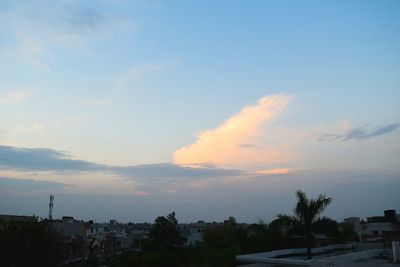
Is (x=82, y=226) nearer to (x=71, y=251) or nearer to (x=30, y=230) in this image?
(x=71, y=251)

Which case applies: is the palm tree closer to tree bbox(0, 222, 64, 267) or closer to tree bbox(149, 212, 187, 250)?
tree bbox(0, 222, 64, 267)

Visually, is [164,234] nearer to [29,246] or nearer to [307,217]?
[29,246]

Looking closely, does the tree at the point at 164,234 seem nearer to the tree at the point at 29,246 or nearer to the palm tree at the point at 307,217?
the tree at the point at 29,246

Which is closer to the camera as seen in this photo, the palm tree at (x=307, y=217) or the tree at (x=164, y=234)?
the palm tree at (x=307, y=217)

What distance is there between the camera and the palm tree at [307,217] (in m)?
21.7

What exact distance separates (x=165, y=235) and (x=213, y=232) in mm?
5223

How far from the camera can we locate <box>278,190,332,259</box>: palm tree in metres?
21.7

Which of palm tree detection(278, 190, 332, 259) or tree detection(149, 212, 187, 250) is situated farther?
tree detection(149, 212, 187, 250)

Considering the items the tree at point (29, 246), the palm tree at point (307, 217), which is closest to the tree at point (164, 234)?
the tree at point (29, 246)

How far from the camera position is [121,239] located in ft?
264

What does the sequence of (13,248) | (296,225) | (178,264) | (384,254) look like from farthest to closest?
(178,264)
(13,248)
(296,225)
(384,254)

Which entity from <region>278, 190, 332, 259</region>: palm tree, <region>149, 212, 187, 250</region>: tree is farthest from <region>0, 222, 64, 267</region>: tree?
<region>149, 212, 187, 250</region>: tree

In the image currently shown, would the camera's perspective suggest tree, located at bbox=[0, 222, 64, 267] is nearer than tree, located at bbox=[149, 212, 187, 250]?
Yes

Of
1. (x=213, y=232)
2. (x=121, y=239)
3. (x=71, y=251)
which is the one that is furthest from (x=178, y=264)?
(x=121, y=239)
